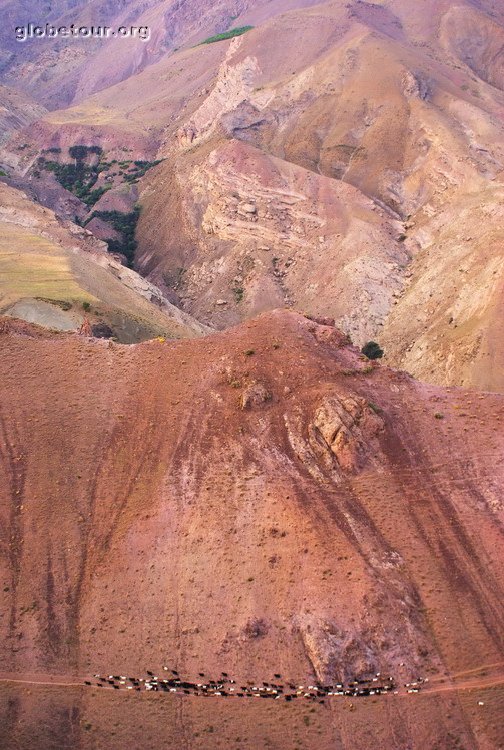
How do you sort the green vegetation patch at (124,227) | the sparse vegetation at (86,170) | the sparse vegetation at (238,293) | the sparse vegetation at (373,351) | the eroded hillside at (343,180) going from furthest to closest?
1. the sparse vegetation at (86,170)
2. the green vegetation patch at (124,227)
3. the sparse vegetation at (238,293)
4. the eroded hillside at (343,180)
5. the sparse vegetation at (373,351)

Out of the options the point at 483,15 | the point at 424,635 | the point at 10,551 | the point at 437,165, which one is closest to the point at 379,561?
the point at 424,635

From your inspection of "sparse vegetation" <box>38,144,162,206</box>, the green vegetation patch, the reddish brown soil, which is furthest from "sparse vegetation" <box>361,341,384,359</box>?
"sparse vegetation" <box>38,144,162,206</box>

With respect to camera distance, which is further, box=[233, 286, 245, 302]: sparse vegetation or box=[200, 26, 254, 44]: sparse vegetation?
box=[200, 26, 254, 44]: sparse vegetation

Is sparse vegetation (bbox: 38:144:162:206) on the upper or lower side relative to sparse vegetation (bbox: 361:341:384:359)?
lower

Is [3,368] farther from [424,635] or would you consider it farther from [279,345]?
[424,635]

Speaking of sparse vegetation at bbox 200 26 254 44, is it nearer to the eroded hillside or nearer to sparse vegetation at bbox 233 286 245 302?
the eroded hillside

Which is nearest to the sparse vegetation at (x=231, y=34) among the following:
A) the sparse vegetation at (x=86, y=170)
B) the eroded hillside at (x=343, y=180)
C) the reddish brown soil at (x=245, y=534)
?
the eroded hillside at (x=343, y=180)

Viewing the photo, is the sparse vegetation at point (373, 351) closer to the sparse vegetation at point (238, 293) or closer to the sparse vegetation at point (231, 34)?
the sparse vegetation at point (238, 293)
